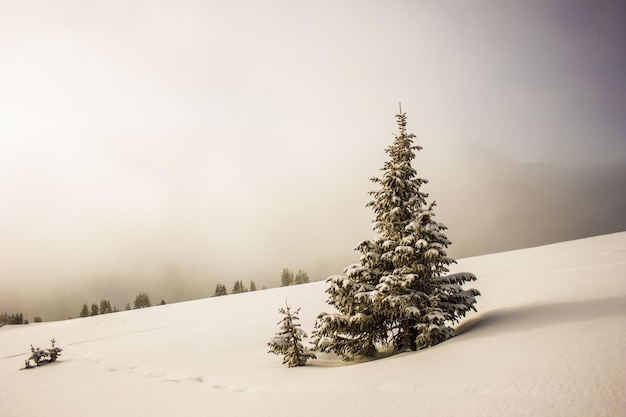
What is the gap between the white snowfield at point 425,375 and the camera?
4867 mm

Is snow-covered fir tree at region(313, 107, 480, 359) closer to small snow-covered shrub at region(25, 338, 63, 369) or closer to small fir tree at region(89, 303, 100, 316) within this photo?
small snow-covered shrub at region(25, 338, 63, 369)

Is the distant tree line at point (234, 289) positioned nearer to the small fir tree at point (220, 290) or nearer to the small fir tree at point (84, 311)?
the small fir tree at point (220, 290)

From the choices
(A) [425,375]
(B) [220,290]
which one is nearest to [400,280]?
(A) [425,375]

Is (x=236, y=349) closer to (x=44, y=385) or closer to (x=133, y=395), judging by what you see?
(x=133, y=395)

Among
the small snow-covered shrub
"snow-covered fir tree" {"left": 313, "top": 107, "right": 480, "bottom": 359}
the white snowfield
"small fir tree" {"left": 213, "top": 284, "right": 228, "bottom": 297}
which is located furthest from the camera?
"small fir tree" {"left": 213, "top": 284, "right": 228, "bottom": 297}

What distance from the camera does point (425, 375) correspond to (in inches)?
253

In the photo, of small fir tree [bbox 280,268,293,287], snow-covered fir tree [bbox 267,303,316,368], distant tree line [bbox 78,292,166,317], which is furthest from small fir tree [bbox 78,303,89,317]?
snow-covered fir tree [bbox 267,303,316,368]

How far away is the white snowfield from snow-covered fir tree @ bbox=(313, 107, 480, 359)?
1087 mm

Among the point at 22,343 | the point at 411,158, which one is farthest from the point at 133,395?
the point at 22,343

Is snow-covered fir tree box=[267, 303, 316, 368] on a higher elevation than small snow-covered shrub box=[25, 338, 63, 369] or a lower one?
higher

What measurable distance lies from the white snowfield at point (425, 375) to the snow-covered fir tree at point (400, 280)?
3.57ft

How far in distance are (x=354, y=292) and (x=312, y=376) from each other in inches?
139

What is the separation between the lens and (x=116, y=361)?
1650 cm

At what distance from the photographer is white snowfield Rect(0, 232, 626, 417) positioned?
16.0 feet
